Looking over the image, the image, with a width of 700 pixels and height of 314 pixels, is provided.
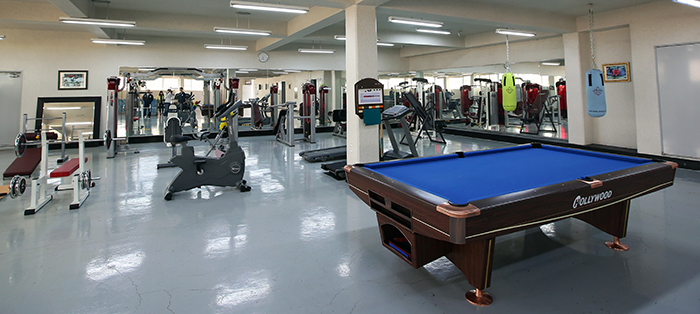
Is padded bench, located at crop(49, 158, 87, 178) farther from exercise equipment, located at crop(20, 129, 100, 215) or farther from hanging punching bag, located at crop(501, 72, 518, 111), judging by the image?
hanging punching bag, located at crop(501, 72, 518, 111)

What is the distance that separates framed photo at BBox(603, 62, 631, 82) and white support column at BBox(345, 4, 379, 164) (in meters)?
5.33

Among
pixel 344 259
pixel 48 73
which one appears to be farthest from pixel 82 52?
pixel 344 259

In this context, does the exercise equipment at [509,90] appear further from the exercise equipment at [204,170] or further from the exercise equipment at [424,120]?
the exercise equipment at [204,170]

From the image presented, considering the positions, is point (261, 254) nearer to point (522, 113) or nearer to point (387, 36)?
point (387, 36)

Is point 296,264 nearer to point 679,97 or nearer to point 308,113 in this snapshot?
point 679,97

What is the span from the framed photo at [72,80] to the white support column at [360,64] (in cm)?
814

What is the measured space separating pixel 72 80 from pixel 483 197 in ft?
37.6

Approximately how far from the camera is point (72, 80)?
9664 millimetres

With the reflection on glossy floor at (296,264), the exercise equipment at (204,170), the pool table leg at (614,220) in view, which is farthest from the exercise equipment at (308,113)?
the pool table leg at (614,220)

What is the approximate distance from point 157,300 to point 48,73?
10.3 metres

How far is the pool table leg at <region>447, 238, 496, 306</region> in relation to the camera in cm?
212

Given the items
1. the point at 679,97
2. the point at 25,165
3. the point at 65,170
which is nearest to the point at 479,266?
the point at 65,170

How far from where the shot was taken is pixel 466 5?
262 inches

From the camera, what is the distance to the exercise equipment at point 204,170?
4.73m
